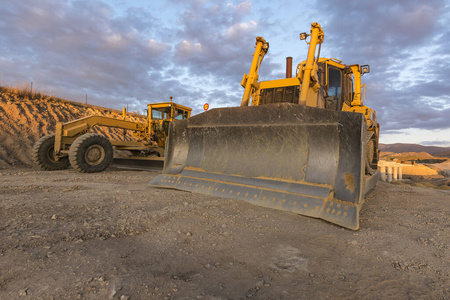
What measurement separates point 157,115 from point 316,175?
24.7 feet

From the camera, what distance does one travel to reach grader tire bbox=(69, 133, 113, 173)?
6.43 metres

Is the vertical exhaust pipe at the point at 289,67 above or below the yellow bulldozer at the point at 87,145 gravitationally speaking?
above

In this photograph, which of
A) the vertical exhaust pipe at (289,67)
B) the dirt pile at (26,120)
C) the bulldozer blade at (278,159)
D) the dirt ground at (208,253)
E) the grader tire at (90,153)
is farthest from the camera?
the dirt pile at (26,120)

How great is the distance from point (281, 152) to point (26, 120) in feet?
41.1

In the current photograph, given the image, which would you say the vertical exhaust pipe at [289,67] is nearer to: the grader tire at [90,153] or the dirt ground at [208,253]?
the dirt ground at [208,253]

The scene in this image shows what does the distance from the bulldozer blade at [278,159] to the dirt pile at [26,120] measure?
7.67 m

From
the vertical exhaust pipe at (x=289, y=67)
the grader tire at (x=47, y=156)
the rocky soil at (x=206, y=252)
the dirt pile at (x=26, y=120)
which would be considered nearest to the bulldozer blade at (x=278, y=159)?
the rocky soil at (x=206, y=252)

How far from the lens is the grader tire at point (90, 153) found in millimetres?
6434

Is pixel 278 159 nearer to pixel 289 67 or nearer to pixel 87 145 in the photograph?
pixel 289 67

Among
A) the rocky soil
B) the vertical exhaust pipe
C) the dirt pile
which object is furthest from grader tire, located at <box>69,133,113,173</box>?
the vertical exhaust pipe

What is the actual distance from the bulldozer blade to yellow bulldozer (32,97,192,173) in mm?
3410

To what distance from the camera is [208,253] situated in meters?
1.79

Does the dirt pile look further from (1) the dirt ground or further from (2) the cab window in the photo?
(2) the cab window

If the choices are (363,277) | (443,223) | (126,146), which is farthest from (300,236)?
(126,146)
